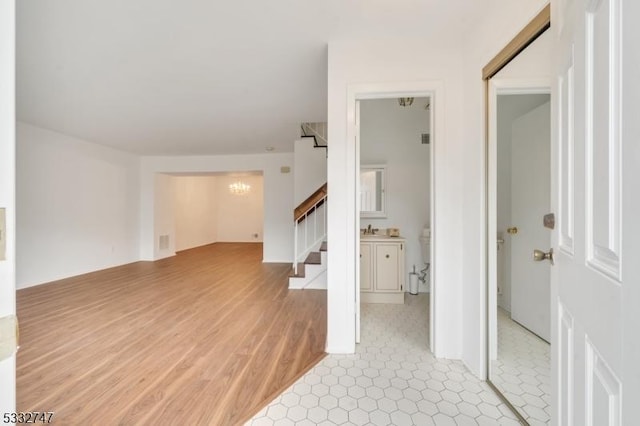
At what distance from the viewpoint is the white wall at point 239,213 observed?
10039 millimetres

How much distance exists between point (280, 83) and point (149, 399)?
9.49 ft

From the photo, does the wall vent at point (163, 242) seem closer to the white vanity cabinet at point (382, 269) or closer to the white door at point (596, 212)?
the white vanity cabinet at point (382, 269)

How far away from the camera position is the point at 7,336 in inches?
19.7

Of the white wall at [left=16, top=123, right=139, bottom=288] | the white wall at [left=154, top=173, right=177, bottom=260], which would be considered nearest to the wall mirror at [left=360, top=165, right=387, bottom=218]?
the white wall at [left=16, top=123, right=139, bottom=288]

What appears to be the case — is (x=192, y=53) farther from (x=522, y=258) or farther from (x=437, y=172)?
(x=522, y=258)

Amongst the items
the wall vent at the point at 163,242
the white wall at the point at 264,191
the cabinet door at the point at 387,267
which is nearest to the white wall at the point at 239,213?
the wall vent at the point at 163,242

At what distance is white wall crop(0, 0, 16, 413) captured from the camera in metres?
0.48

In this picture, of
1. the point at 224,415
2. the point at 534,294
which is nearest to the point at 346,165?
the point at 534,294

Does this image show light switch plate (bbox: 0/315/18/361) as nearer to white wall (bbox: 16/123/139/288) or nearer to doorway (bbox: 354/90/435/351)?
doorway (bbox: 354/90/435/351)

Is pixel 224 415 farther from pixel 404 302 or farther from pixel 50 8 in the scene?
pixel 50 8

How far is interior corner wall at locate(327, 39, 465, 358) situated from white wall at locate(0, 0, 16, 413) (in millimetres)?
1760

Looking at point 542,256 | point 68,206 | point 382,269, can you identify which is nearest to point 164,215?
point 68,206

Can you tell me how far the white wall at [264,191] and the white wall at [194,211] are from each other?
83 centimetres

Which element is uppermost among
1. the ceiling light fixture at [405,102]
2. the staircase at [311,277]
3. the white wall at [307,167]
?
the ceiling light fixture at [405,102]
